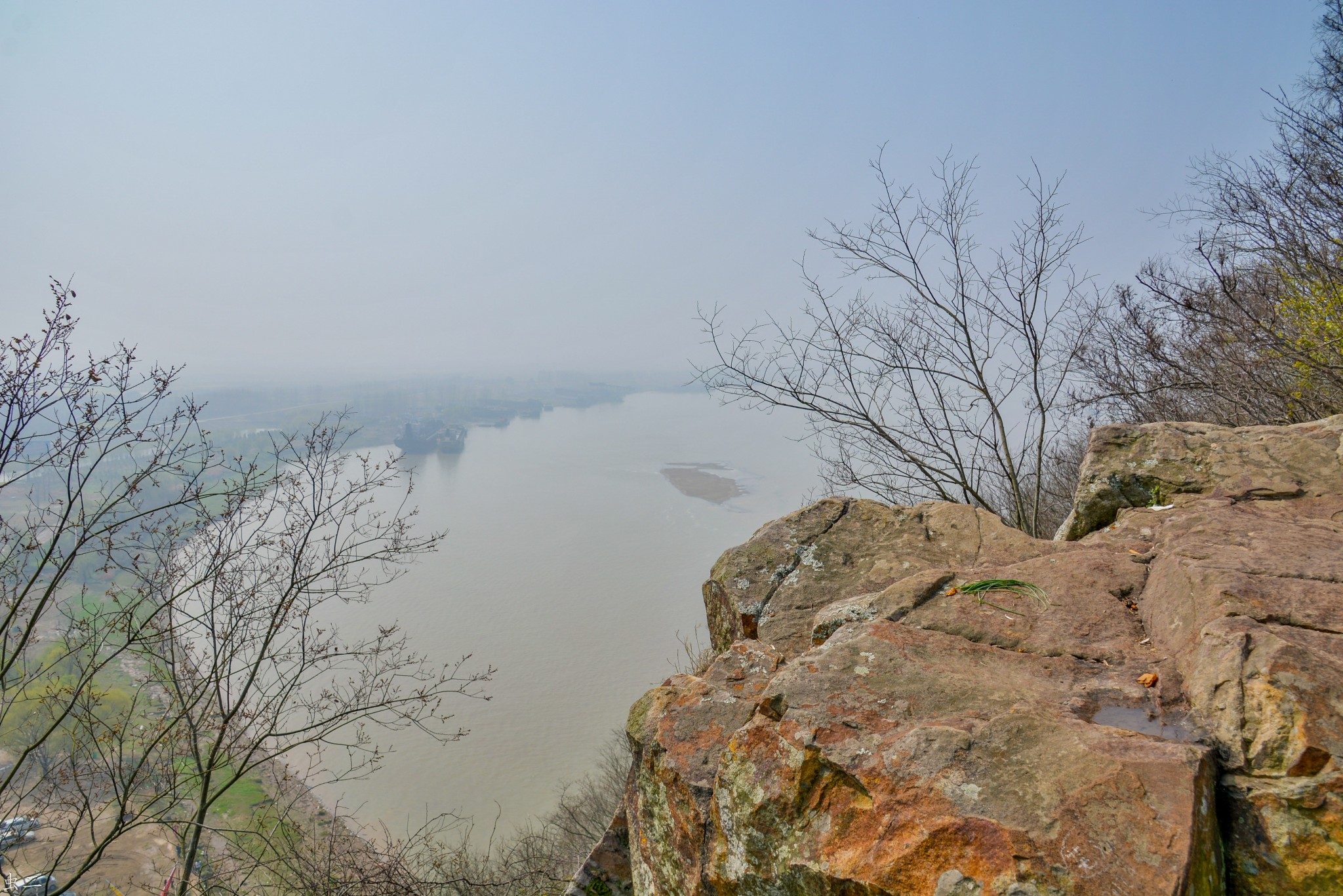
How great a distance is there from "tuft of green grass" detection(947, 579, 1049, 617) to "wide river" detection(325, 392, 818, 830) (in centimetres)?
593

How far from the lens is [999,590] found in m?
2.92

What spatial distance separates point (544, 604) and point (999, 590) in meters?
22.5

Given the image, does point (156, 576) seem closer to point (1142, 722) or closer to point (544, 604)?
point (1142, 722)

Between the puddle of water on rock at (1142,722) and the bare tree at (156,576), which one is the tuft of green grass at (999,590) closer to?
the puddle of water on rock at (1142,722)

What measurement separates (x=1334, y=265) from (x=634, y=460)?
4480 cm

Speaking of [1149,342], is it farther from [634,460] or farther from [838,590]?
[634,460]

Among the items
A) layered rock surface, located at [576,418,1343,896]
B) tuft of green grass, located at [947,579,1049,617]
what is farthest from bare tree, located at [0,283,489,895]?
tuft of green grass, located at [947,579,1049,617]

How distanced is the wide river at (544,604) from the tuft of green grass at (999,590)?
19.5 ft

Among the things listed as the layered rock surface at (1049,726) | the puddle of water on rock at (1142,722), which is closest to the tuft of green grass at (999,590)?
the layered rock surface at (1049,726)

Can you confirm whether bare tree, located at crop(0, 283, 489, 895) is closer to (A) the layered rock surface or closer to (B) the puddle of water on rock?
(A) the layered rock surface

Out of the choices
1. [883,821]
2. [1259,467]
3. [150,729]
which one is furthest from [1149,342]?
[150,729]

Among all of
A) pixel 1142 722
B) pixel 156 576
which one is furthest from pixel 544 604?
pixel 1142 722

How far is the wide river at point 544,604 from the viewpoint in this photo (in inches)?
640

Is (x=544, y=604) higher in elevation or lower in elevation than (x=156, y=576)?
lower
